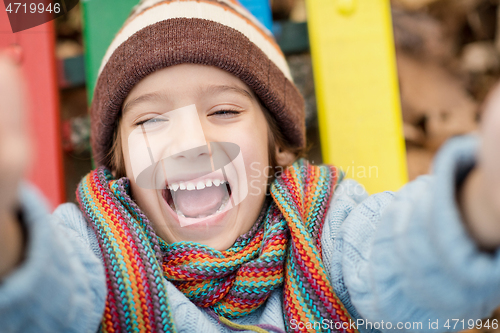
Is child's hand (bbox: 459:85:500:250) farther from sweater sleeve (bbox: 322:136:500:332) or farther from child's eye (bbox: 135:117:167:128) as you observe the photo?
child's eye (bbox: 135:117:167:128)

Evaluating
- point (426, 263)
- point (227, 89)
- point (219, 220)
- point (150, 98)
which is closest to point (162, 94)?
point (150, 98)

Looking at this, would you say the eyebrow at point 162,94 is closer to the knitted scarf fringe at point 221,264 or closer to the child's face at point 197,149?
the child's face at point 197,149

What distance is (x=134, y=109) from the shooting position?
0.82 m

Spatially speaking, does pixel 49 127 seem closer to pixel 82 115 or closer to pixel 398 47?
pixel 82 115

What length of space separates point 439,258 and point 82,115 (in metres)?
1.29

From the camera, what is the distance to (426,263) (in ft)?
1.49

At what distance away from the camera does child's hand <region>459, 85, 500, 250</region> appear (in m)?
0.37

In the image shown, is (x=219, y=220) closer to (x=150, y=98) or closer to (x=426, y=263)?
(x=150, y=98)

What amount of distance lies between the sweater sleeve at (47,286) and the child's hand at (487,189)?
462 millimetres

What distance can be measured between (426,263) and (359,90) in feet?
2.44

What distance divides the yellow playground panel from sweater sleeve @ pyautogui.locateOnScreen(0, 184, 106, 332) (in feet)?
2.35

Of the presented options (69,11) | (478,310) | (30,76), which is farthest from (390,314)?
(69,11)

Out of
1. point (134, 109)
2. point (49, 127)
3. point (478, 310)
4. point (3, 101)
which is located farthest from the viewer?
point (49, 127)

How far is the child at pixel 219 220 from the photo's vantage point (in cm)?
50
